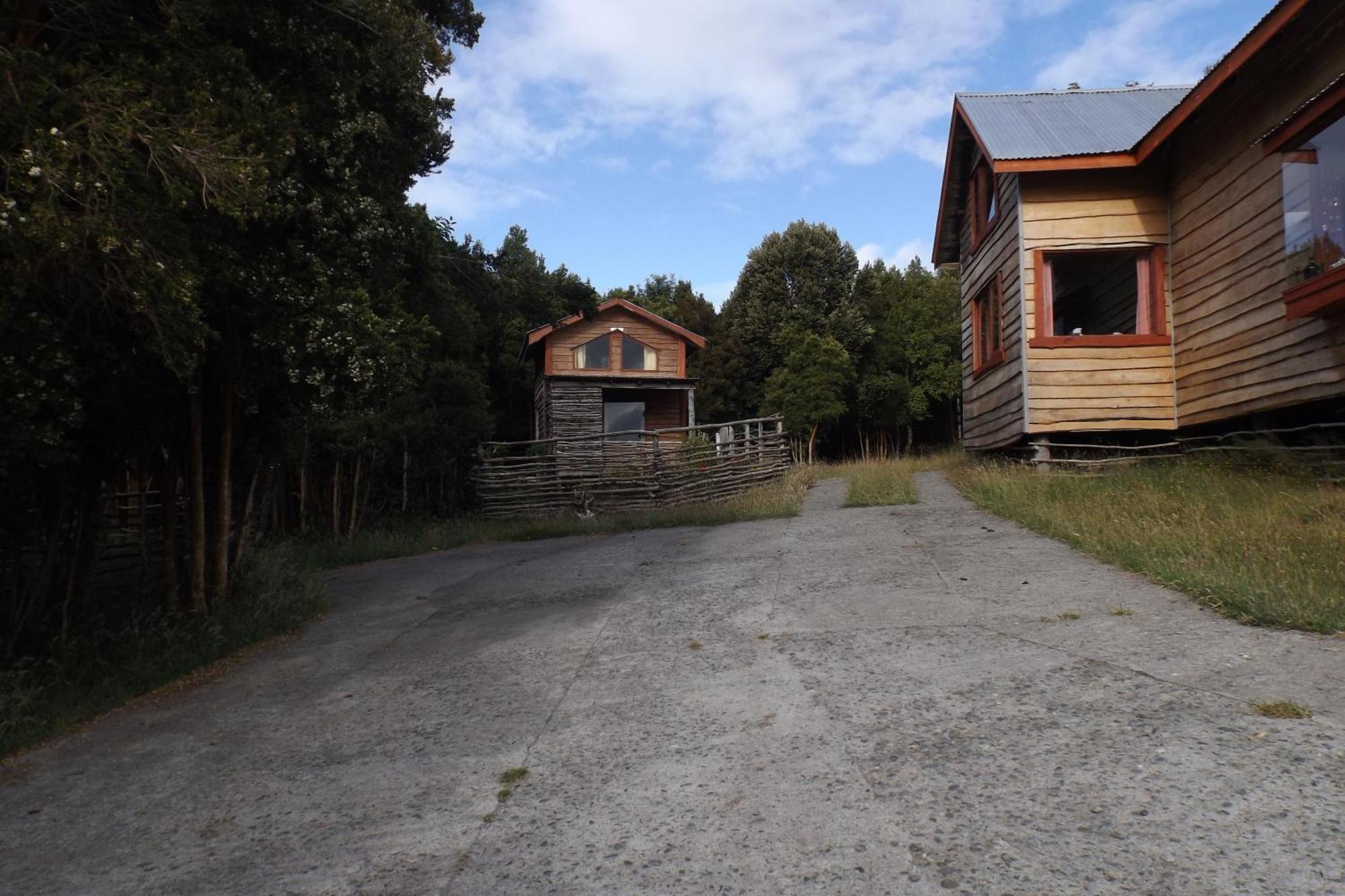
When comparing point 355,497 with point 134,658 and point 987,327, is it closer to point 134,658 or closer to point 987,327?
point 134,658

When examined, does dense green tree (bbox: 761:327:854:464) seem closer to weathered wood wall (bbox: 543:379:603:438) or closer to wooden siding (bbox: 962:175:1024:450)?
weathered wood wall (bbox: 543:379:603:438)

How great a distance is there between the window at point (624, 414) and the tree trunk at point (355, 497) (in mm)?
14048

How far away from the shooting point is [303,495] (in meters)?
14.4

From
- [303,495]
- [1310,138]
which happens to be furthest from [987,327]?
[303,495]

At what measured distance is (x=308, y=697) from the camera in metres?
5.25

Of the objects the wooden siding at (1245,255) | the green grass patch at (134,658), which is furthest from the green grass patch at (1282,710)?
the wooden siding at (1245,255)

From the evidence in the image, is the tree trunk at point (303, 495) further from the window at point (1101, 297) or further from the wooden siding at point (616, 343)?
the wooden siding at point (616, 343)

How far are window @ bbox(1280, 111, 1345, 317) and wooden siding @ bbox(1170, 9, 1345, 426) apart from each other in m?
0.17

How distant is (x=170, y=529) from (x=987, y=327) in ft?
41.7

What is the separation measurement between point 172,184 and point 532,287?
31.5 ft

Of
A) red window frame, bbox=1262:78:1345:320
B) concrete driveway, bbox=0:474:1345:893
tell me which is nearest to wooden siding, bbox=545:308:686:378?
red window frame, bbox=1262:78:1345:320

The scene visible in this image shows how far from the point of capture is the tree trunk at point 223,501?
7406 mm


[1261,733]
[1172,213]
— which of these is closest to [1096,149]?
[1172,213]

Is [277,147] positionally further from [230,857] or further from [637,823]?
[637,823]
